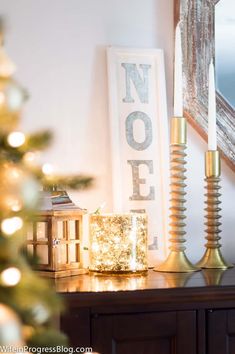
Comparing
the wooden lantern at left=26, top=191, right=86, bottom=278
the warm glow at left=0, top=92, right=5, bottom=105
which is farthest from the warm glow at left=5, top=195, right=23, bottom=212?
the wooden lantern at left=26, top=191, right=86, bottom=278

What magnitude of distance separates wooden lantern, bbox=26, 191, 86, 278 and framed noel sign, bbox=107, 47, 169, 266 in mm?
145

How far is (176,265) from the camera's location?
4.82 ft

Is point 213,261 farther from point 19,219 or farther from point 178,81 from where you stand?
point 19,219

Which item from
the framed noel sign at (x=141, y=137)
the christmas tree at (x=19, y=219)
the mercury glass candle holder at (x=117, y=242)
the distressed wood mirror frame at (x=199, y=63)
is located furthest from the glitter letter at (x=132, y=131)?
the christmas tree at (x=19, y=219)

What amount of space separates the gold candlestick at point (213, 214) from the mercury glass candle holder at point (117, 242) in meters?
0.19

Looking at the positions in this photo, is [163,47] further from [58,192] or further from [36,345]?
[36,345]

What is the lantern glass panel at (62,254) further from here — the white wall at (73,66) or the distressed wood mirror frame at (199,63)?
the distressed wood mirror frame at (199,63)

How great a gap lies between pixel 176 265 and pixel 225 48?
0.60 metres

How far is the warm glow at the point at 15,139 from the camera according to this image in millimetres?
773

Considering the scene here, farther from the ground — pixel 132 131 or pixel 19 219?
pixel 132 131

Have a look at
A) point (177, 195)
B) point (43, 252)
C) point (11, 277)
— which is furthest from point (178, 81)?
point (11, 277)

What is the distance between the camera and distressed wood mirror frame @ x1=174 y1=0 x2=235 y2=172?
165cm

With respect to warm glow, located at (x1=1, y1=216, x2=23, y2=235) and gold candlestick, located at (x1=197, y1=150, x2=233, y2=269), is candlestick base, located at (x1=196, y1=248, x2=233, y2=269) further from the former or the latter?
warm glow, located at (x1=1, y1=216, x2=23, y2=235)

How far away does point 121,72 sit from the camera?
160 cm
